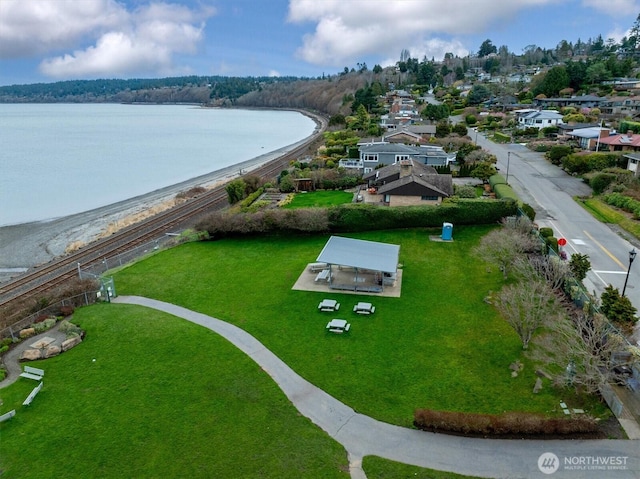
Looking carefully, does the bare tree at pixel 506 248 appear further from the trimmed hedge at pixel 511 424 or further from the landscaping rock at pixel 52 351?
the landscaping rock at pixel 52 351

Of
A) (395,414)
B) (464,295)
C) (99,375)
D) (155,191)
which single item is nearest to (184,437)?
(99,375)

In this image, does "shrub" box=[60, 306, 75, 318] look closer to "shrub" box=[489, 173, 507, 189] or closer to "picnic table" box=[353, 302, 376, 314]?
"picnic table" box=[353, 302, 376, 314]

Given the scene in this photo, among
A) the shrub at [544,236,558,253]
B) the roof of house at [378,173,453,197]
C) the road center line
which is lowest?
the road center line

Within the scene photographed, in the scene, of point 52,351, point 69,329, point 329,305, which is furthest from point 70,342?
point 329,305

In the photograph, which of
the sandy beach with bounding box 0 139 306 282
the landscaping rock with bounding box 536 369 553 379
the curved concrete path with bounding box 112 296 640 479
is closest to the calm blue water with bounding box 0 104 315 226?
the sandy beach with bounding box 0 139 306 282

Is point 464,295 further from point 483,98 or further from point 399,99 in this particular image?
point 399,99

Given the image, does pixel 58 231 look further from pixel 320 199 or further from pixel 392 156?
pixel 392 156
